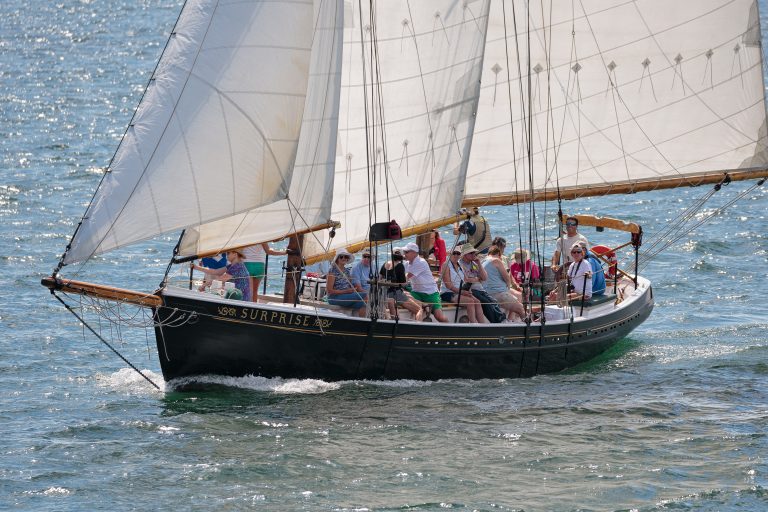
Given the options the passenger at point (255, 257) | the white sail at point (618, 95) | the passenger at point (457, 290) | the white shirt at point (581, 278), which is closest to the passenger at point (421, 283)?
the passenger at point (457, 290)

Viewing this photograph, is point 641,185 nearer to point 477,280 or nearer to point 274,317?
point 477,280

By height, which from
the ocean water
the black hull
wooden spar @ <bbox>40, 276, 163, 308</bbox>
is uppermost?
wooden spar @ <bbox>40, 276, 163, 308</bbox>

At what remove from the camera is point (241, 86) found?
23062 mm

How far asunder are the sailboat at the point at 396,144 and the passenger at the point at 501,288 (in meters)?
0.36

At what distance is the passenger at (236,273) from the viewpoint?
82.9ft

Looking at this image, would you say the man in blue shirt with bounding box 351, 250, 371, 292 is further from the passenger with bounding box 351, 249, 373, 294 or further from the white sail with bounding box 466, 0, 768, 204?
the white sail with bounding box 466, 0, 768, 204

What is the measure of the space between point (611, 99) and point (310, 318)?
360 inches

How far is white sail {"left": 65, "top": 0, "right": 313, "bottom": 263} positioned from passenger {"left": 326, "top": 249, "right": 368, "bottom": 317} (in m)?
2.00

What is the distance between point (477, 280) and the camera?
26375 mm

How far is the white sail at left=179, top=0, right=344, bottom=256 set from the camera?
24.3 meters

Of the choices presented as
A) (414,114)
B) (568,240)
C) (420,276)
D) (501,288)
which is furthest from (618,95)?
(420,276)

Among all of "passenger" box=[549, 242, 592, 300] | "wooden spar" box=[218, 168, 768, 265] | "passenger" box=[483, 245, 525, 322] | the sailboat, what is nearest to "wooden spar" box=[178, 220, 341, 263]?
the sailboat

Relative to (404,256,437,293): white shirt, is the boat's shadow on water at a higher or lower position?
lower

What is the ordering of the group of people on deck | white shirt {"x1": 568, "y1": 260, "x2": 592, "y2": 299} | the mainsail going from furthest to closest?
1. white shirt {"x1": 568, "y1": 260, "x2": 592, "y2": 299}
2. the group of people on deck
3. the mainsail
